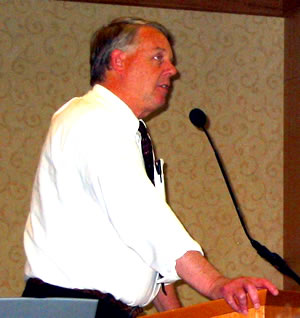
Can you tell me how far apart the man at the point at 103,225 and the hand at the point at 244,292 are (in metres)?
0.05

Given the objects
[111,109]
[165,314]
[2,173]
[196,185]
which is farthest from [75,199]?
[196,185]

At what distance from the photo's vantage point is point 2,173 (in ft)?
9.43

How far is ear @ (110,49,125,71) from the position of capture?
1.61 m

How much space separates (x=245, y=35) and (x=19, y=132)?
1240 millimetres

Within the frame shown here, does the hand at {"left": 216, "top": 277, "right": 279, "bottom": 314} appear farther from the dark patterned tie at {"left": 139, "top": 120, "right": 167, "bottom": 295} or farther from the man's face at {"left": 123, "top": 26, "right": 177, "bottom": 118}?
the man's face at {"left": 123, "top": 26, "right": 177, "bottom": 118}

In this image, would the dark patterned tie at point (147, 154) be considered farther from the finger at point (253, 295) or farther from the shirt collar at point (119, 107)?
the finger at point (253, 295)

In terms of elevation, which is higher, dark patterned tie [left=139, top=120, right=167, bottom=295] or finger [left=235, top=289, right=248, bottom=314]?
dark patterned tie [left=139, top=120, right=167, bottom=295]

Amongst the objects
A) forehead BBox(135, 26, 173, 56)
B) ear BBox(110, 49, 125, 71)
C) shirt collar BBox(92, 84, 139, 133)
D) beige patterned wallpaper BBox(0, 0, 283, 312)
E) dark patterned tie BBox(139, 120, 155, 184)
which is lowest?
beige patterned wallpaper BBox(0, 0, 283, 312)

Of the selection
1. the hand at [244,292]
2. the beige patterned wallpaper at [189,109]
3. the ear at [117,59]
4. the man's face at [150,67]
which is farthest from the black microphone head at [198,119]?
the beige patterned wallpaper at [189,109]

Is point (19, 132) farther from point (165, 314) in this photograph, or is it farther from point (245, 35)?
point (165, 314)

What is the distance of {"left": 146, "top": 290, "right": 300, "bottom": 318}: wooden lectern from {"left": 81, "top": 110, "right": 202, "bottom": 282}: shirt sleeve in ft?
0.63

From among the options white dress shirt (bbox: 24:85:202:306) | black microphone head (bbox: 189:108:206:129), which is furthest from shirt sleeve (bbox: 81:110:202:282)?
black microphone head (bbox: 189:108:206:129)

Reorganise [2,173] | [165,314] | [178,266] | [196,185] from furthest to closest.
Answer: [196,185] → [2,173] → [178,266] → [165,314]

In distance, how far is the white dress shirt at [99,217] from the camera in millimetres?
→ 1176
